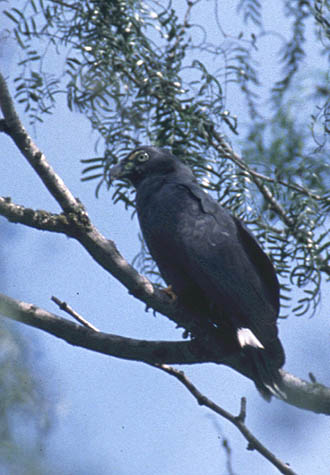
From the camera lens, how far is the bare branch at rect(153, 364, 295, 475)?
2922 mm

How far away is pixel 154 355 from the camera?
119 inches

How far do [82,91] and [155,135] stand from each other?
47cm

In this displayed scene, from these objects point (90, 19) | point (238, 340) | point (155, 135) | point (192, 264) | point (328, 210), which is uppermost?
point (90, 19)

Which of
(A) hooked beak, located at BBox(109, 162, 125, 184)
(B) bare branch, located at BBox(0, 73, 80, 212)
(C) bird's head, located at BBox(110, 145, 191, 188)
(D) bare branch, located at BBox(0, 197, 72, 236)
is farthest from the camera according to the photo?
(C) bird's head, located at BBox(110, 145, 191, 188)

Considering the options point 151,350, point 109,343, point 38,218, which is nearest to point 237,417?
point 151,350

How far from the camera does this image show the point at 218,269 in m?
3.29

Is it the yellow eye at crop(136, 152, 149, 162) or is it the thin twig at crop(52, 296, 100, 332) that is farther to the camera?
the yellow eye at crop(136, 152, 149, 162)

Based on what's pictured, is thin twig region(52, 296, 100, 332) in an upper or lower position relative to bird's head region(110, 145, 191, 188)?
lower

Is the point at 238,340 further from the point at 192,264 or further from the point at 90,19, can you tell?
the point at 90,19

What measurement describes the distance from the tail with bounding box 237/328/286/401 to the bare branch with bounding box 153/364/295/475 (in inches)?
8.2

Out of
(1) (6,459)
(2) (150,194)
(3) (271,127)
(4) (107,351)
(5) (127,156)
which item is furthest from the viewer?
(5) (127,156)

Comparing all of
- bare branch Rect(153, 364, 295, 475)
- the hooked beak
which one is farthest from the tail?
the hooked beak

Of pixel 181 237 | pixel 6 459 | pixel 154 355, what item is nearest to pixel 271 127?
pixel 181 237

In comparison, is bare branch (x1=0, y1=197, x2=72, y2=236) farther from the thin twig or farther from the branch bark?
the thin twig
